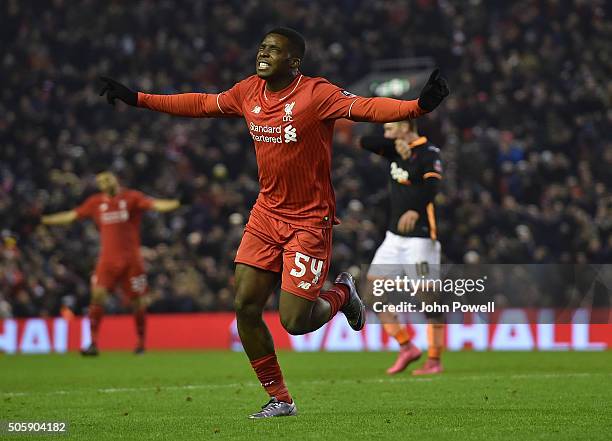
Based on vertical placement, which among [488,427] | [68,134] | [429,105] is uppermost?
[68,134]

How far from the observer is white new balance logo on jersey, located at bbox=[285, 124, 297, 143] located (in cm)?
737

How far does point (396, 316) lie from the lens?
1161 centimetres

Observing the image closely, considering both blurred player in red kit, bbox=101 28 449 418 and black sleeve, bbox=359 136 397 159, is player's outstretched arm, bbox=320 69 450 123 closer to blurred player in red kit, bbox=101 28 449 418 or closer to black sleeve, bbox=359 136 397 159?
blurred player in red kit, bbox=101 28 449 418

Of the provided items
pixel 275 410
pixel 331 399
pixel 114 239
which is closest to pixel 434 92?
pixel 275 410

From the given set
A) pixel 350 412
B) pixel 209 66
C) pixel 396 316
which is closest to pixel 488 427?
pixel 350 412

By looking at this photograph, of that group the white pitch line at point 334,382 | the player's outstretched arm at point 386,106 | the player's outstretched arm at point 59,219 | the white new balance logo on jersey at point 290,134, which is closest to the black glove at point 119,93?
the white new balance logo on jersey at point 290,134

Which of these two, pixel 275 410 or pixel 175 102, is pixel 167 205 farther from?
pixel 275 410

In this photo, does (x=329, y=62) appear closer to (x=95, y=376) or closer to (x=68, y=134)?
(x=68, y=134)

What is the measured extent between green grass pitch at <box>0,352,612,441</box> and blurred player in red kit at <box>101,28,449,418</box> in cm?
60

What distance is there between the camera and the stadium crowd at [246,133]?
20.3 meters

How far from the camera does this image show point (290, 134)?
738 centimetres

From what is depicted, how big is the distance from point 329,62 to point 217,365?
1386cm

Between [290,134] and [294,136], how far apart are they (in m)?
0.03
